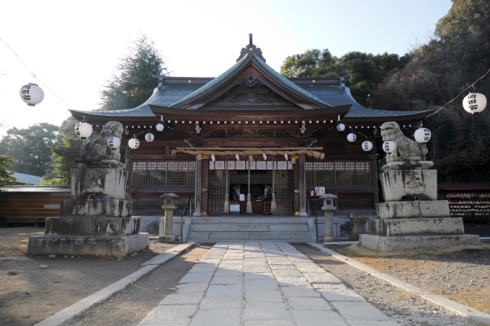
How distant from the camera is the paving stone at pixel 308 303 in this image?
3.30 m

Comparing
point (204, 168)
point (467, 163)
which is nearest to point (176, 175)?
point (204, 168)

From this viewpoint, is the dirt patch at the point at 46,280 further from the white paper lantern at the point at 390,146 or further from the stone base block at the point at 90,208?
the white paper lantern at the point at 390,146

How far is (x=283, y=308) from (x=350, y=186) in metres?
11.7

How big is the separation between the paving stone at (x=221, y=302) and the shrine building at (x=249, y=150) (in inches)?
372

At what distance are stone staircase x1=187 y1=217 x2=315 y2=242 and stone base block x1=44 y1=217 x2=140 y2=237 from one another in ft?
14.3

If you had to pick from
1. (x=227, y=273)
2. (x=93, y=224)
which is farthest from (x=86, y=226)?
(x=227, y=273)

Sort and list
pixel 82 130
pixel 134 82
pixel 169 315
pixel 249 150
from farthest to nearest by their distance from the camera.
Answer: pixel 134 82, pixel 249 150, pixel 82 130, pixel 169 315

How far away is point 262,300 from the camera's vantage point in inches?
140

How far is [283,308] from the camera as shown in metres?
3.26

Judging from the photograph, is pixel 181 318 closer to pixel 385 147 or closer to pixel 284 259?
pixel 284 259

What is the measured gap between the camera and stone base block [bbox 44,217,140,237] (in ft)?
22.3

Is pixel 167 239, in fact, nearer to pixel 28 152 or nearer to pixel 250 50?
pixel 250 50

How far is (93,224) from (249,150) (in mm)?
7604

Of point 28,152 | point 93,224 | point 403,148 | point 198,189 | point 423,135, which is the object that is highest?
point 28,152
